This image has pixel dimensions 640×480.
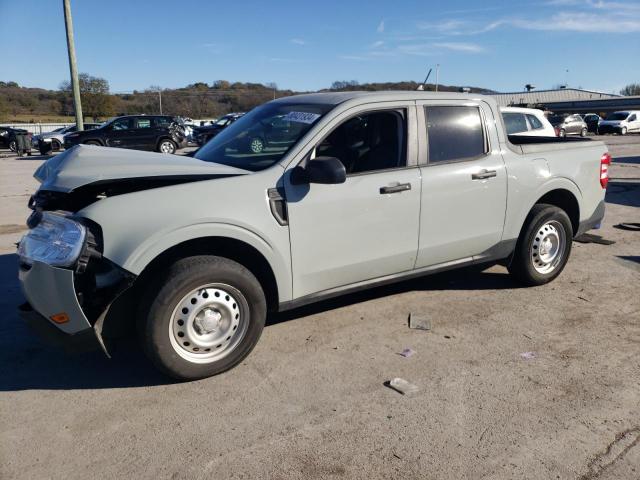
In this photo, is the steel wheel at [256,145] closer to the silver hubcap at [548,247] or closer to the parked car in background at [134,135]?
the silver hubcap at [548,247]

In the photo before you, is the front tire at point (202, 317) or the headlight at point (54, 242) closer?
the headlight at point (54, 242)

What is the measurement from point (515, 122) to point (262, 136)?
947cm

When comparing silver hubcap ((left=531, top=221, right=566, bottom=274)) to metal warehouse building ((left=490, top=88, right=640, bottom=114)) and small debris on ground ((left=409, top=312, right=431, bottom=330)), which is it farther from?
metal warehouse building ((left=490, top=88, right=640, bottom=114))

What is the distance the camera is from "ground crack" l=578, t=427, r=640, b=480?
2.58 meters

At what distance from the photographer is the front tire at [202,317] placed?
→ 3193mm

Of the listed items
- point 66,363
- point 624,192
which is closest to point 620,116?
point 624,192

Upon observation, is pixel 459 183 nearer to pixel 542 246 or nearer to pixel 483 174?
pixel 483 174

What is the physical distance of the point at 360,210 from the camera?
12.6 ft

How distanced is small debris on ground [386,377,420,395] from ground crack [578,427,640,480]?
105 cm

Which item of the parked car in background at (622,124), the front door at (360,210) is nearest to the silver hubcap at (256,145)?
the front door at (360,210)

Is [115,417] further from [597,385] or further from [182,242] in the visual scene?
[597,385]

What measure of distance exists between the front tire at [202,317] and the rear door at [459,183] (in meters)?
1.56

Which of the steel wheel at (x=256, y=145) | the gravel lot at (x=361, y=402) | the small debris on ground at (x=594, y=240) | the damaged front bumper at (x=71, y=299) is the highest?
the steel wheel at (x=256, y=145)

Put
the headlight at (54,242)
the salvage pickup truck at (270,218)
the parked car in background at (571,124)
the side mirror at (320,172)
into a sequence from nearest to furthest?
the headlight at (54,242) < the salvage pickup truck at (270,218) < the side mirror at (320,172) < the parked car in background at (571,124)
